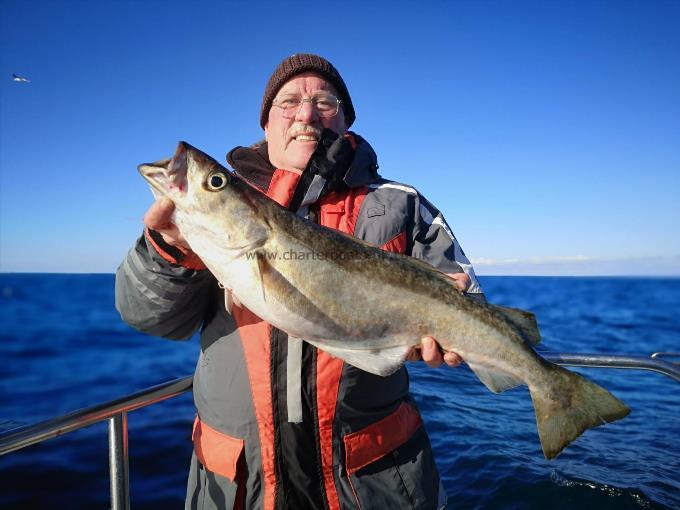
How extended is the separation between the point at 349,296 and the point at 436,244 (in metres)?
0.95

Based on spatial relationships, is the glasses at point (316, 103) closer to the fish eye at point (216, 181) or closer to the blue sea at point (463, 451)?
the fish eye at point (216, 181)

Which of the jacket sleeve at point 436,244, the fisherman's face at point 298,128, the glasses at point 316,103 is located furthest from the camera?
the glasses at point 316,103

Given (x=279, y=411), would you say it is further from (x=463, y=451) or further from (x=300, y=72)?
(x=463, y=451)

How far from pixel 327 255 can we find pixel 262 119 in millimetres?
2271

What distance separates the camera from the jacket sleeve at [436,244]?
3.35m

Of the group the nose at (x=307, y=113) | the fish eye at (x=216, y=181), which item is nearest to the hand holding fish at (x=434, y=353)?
the fish eye at (x=216, y=181)

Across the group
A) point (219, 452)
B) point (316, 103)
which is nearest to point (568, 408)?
point (219, 452)

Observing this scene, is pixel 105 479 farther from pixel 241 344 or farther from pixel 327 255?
pixel 327 255

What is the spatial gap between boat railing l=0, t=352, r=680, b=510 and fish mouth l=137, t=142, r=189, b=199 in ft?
5.93

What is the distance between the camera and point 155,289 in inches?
114

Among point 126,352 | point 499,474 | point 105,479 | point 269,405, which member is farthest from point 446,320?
point 126,352

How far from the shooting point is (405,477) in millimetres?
2994

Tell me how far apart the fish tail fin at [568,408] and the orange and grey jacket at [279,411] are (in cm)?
87

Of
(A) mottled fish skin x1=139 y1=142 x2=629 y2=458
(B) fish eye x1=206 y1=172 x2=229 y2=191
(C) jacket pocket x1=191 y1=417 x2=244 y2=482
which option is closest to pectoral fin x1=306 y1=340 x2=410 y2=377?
(A) mottled fish skin x1=139 y1=142 x2=629 y2=458
